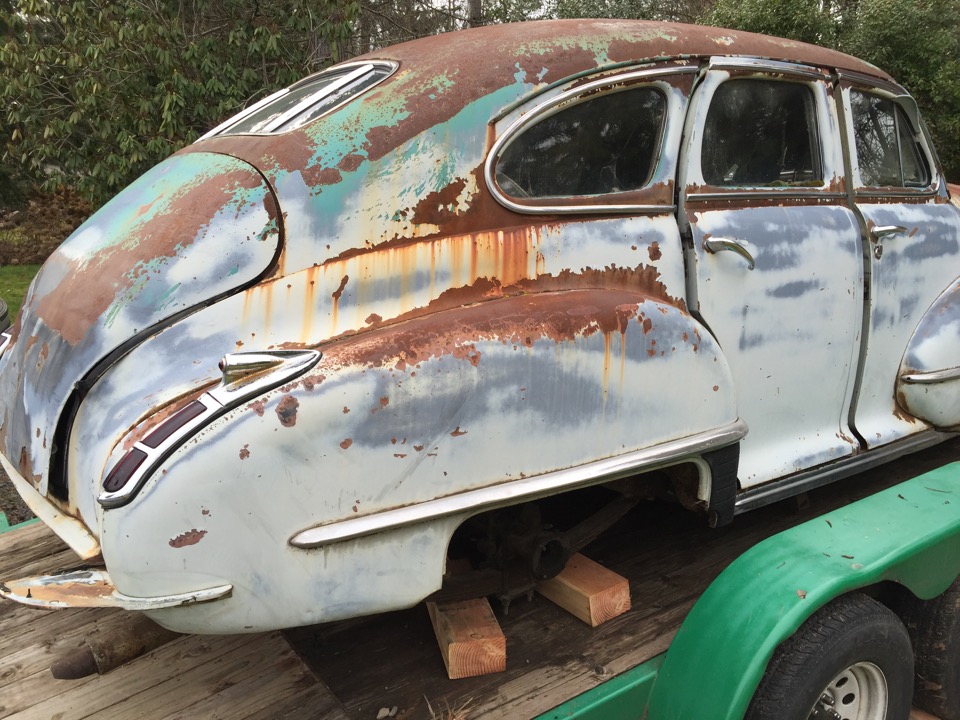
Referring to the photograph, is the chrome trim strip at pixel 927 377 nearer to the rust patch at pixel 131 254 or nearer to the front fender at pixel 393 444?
the front fender at pixel 393 444

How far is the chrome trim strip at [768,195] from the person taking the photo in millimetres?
2309

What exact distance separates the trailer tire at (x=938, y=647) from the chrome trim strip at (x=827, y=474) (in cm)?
48

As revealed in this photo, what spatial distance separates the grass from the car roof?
7.18 meters

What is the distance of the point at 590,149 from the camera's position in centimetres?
218

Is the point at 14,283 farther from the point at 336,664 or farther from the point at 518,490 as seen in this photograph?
the point at 518,490

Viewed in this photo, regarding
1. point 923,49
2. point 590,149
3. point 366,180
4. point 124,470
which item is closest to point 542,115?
point 590,149

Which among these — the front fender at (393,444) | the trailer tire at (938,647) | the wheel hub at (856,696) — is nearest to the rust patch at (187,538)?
the front fender at (393,444)

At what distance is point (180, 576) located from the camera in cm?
159

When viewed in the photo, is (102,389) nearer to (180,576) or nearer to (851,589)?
(180,576)

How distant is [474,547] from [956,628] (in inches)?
60.9

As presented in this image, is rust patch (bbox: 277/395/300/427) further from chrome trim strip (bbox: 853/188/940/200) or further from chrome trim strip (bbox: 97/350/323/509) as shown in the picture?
chrome trim strip (bbox: 853/188/940/200)

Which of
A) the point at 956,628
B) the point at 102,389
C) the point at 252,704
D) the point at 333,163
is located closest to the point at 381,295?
the point at 333,163

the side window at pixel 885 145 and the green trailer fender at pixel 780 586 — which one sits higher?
the side window at pixel 885 145

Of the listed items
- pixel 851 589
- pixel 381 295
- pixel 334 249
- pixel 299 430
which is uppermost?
pixel 334 249
